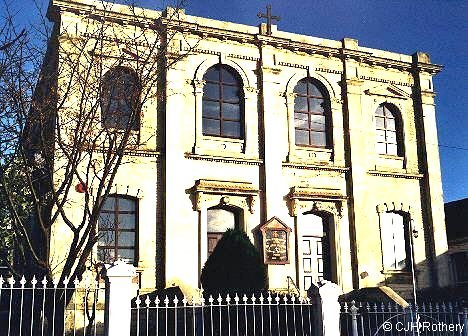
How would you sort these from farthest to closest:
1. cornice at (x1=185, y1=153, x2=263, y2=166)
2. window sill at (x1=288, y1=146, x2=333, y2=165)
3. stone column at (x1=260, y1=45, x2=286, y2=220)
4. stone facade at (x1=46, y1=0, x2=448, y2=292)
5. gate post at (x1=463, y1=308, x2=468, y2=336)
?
1. window sill at (x1=288, y1=146, x2=333, y2=165)
2. stone column at (x1=260, y1=45, x2=286, y2=220)
3. cornice at (x1=185, y1=153, x2=263, y2=166)
4. stone facade at (x1=46, y1=0, x2=448, y2=292)
5. gate post at (x1=463, y1=308, x2=468, y2=336)

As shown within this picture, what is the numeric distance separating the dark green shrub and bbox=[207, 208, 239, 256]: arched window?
2900mm

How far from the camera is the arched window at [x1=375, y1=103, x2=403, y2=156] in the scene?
2047 cm

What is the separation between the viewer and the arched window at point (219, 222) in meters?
17.3

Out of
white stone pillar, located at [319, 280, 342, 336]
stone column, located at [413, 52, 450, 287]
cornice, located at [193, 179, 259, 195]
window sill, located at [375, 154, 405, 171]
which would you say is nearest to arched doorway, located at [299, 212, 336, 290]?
cornice, located at [193, 179, 259, 195]

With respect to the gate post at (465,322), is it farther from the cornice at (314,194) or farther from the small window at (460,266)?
the small window at (460,266)

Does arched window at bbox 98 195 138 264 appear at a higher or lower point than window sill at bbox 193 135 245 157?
lower

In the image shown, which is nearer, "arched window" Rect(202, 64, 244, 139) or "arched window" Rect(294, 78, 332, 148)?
"arched window" Rect(202, 64, 244, 139)

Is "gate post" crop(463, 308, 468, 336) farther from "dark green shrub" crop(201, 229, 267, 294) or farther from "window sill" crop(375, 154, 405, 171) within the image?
"window sill" crop(375, 154, 405, 171)

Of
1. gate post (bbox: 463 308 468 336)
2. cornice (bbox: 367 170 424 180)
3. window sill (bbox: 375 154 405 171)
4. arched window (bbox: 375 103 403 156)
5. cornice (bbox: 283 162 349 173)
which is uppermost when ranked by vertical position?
arched window (bbox: 375 103 403 156)

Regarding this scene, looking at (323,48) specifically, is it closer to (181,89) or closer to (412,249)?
(181,89)

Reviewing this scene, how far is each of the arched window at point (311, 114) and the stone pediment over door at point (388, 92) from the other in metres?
1.73

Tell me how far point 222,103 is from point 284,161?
2724mm

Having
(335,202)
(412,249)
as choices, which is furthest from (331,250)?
(412,249)

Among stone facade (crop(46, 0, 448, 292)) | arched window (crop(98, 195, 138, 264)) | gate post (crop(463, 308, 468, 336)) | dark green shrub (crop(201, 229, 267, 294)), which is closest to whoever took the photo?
gate post (crop(463, 308, 468, 336))
